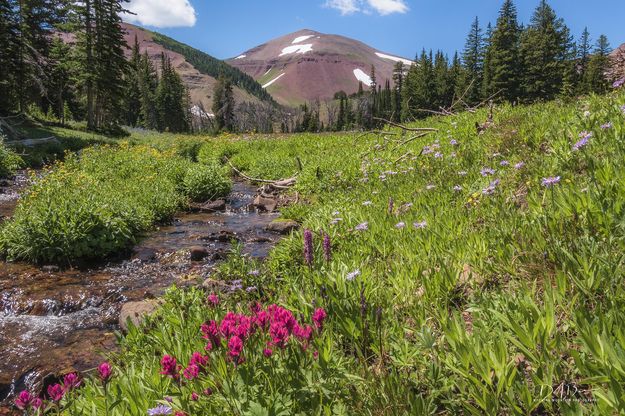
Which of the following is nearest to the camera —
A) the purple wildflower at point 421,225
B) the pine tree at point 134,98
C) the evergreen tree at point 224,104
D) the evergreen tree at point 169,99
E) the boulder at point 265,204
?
the purple wildflower at point 421,225

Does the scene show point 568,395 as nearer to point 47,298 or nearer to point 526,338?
point 526,338

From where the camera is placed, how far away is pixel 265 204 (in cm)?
1274

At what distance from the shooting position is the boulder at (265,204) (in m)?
12.4

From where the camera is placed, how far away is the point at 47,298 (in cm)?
618

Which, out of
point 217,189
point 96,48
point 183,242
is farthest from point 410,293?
point 96,48

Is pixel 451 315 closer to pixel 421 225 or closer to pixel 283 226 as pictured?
pixel 421 225

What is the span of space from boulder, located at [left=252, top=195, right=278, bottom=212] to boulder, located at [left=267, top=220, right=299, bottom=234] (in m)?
2.50

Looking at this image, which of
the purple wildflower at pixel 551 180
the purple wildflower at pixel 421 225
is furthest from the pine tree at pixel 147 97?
the purple wildflower at pixel 551 180

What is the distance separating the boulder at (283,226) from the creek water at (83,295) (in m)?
0.24

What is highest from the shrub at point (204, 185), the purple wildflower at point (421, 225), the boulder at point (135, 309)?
the purple wildflower at point (421, 225)

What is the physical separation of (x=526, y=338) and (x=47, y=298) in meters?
6.84

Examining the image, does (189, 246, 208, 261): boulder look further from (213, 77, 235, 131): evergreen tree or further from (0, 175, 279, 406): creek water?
(213, 77, 235, 131): evergreen tree

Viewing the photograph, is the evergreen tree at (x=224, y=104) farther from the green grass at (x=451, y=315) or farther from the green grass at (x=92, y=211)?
the green grass at (x=451, y=315)

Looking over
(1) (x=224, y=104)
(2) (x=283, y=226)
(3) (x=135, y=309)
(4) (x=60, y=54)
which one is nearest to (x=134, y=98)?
(1) (x=224, y=104)
